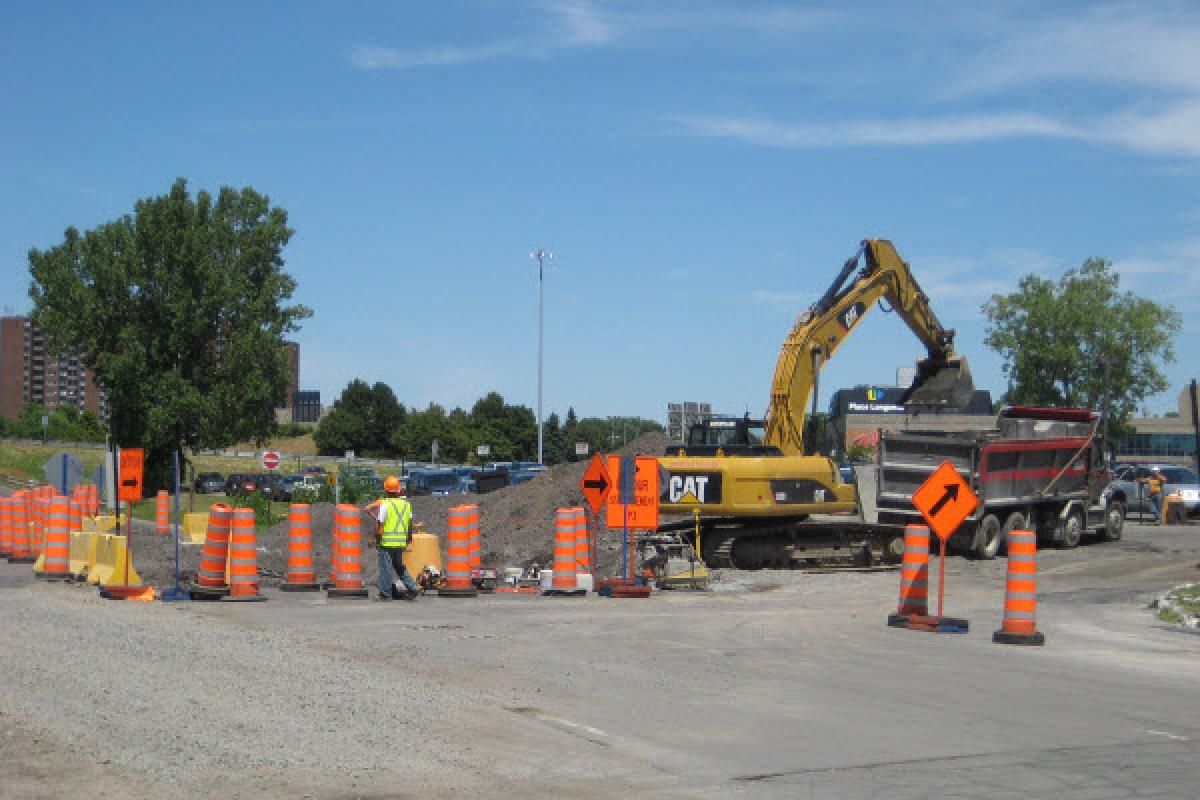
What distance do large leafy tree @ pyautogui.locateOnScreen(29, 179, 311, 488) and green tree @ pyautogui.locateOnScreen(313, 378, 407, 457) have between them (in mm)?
78679

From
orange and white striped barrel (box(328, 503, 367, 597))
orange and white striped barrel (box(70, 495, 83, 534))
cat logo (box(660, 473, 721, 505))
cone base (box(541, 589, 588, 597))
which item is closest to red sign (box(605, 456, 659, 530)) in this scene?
cone base (box(541, 589, 588, 597))

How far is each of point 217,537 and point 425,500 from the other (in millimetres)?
23264

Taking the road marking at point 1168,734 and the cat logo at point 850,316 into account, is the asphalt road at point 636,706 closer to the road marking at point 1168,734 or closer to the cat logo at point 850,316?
the road marking at point 1168,734

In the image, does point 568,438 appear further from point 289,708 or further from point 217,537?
point 289,708

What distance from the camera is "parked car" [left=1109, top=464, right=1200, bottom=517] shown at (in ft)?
145

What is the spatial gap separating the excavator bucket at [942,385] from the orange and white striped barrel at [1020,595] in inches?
549

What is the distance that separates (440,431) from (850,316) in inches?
3889

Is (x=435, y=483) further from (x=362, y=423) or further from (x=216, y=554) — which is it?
(x=362, y=423)

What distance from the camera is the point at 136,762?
27.8 ft

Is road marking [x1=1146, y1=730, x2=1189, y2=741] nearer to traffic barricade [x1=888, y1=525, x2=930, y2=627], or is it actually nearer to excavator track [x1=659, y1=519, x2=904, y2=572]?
traffic barricade [x1=888, y1=525, x2=930, y2=627]

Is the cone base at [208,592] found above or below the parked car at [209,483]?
below

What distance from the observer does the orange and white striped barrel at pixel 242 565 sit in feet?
65.2

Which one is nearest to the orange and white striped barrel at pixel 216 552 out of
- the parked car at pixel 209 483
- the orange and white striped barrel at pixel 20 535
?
the orange and white striped barrel at pixel 20 535

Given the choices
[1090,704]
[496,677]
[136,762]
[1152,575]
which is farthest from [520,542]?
[136,762]
